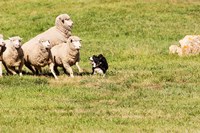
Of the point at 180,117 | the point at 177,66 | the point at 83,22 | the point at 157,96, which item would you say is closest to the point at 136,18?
the point at 83,22

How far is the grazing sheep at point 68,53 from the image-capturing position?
20.5m

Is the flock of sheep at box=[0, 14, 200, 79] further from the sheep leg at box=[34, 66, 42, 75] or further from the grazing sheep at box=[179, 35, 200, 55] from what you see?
the grazing sheep at box=[179, 35, 200, 55]

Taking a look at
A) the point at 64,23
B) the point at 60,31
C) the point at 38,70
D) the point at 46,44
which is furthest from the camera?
the point at 60,31

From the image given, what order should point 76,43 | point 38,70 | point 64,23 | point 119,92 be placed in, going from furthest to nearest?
point 64,23, point 38,70, point 76,43, point 119,92

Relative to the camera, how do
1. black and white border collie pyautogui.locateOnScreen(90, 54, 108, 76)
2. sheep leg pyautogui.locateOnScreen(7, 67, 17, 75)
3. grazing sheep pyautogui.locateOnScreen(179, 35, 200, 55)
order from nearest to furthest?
sheep leg pyautogui.locateOnScreen(7, 67, 17, 75)
black and white border collie pyautogui.locateOnScreen(90, 54, 108, 76)
grazing sheep pyautogui.locateOnScreen(179, 35, 200, 55)

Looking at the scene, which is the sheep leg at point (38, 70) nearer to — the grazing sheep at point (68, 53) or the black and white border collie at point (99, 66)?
the grazing sheep at point (68, 53)

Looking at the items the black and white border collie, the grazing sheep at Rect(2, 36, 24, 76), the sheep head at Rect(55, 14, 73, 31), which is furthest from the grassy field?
the sheep head at Rect(55, 14, 73, 31)

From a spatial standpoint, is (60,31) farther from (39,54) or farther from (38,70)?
(39,54)

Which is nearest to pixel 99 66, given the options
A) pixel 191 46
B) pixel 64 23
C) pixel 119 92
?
pixel 64 23

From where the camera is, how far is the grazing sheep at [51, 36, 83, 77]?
2047 cm

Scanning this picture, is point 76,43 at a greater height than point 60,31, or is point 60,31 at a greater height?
point 76,43

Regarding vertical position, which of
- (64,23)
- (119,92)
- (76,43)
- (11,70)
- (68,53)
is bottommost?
(11,70)

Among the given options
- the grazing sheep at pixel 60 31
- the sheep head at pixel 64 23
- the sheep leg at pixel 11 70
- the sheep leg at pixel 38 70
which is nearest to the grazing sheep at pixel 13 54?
the sheep leg at pixel 11 70

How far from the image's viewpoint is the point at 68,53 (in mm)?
20641
